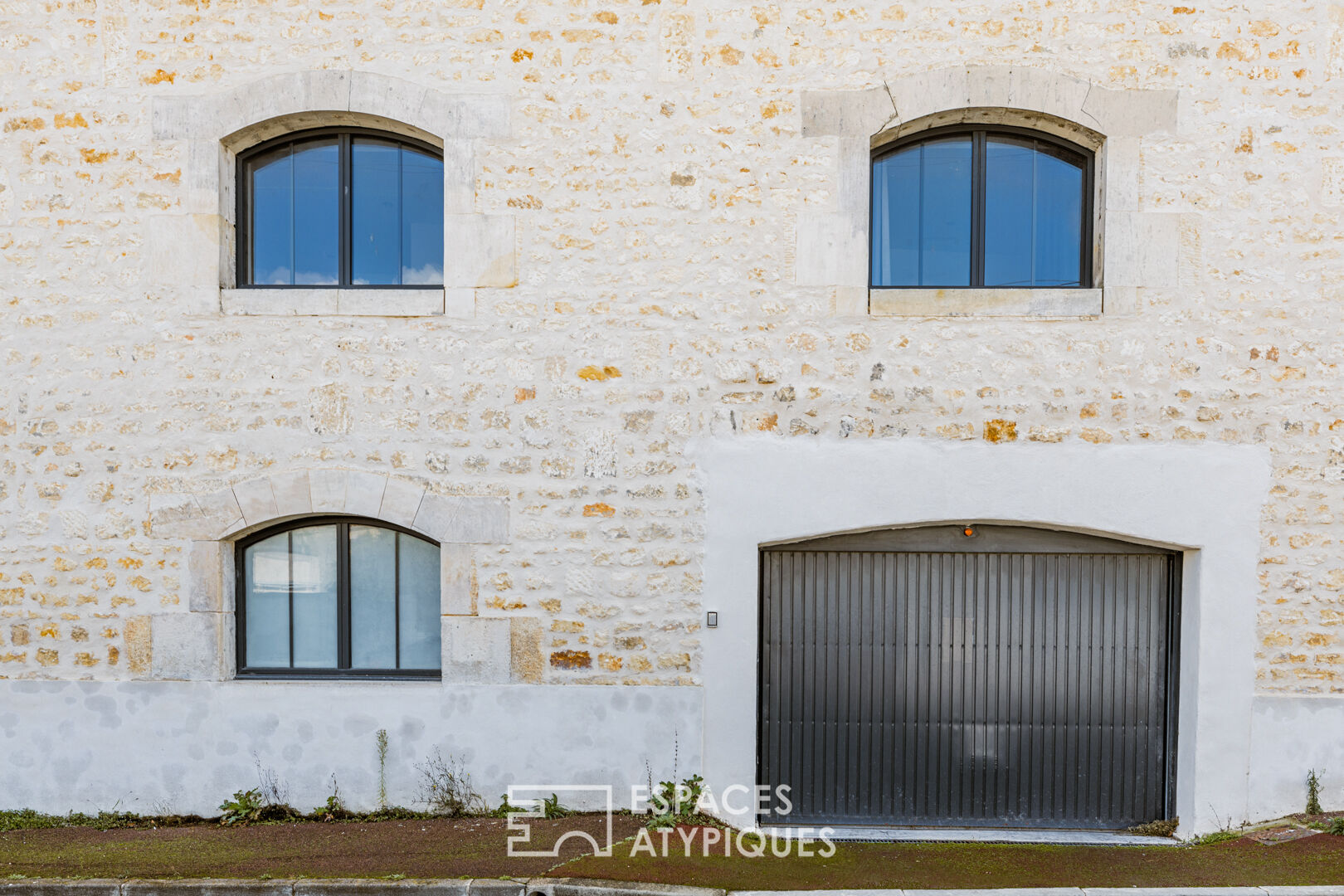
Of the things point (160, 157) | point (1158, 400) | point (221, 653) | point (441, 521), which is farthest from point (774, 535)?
point (160, 157)

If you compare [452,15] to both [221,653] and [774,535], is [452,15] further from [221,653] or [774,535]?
[221,653]

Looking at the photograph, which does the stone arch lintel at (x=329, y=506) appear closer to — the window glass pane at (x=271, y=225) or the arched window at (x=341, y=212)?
the window glass pane at (x=271, y=225)

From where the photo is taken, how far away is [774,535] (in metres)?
4.36

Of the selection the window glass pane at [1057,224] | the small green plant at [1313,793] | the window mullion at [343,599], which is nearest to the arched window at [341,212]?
the window mullion at [343,599]

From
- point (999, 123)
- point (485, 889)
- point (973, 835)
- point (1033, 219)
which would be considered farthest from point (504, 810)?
point (999, 123)

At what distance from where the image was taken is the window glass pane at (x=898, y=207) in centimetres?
457

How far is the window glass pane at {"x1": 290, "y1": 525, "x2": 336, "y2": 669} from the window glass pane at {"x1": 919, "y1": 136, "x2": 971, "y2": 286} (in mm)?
3695

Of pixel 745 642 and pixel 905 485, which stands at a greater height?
pixel 905 485

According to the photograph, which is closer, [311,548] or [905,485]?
[905,485]

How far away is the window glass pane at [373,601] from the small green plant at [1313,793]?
4.92 metres

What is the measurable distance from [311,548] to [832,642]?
2.97 m

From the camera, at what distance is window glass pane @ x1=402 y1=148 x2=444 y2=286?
4645mm

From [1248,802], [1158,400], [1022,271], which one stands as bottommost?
[1248,802]

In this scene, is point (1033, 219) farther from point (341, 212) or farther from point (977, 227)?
point (341, 212)
